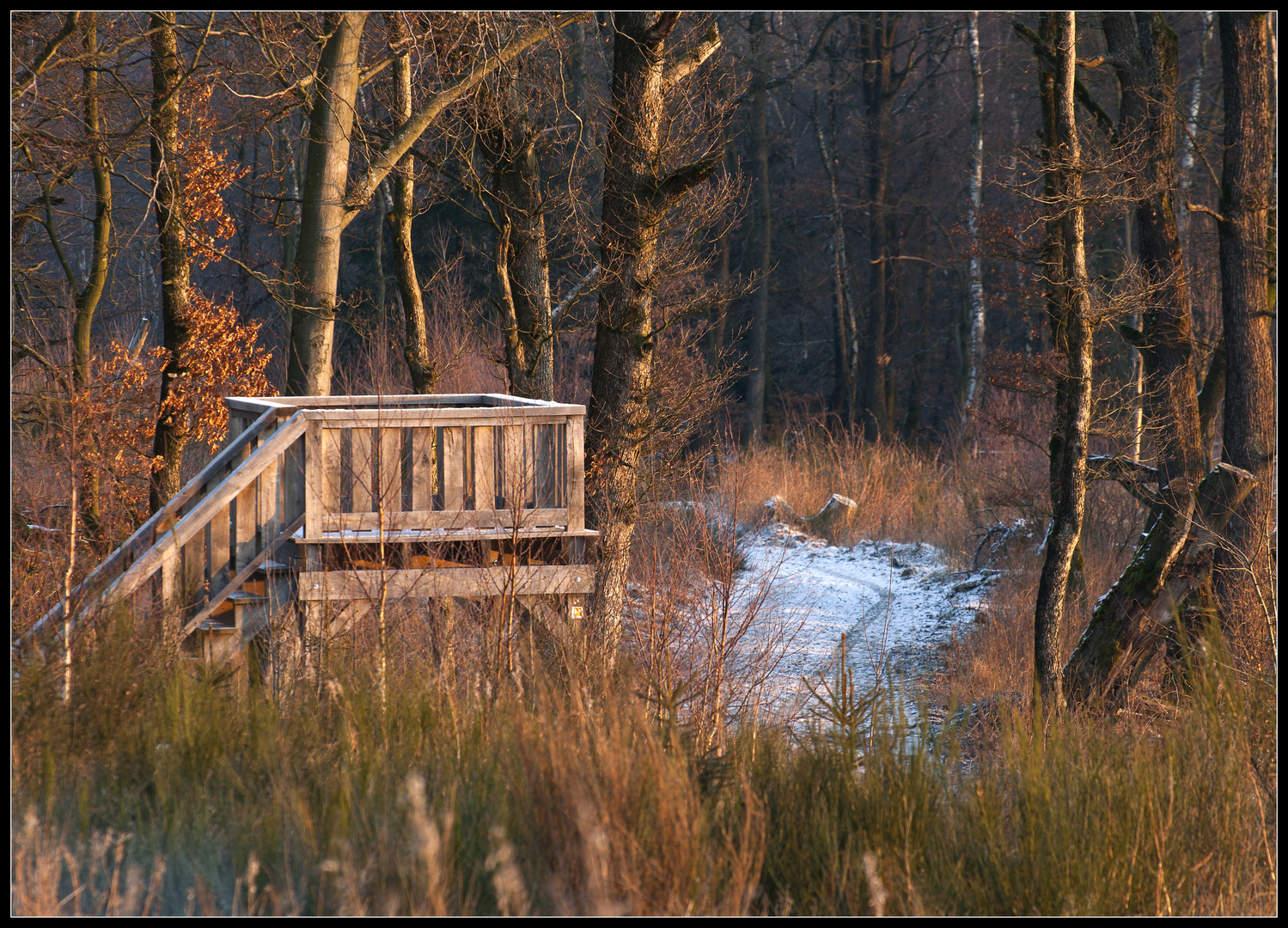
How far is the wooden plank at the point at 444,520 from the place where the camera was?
22.4 ft

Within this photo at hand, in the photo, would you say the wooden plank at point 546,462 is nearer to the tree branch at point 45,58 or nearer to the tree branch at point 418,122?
the tree branch at point 418,122

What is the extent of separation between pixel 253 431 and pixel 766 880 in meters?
5.44

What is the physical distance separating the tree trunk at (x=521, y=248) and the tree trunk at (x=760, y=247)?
13251 mm

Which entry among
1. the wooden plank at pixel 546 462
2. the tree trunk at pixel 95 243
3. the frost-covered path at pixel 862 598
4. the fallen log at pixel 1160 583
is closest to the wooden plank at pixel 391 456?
the wooden plank at pixel 546 462

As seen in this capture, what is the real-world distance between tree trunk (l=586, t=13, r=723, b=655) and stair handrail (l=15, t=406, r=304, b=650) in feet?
9.51

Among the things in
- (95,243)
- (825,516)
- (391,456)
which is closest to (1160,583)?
(391,456)

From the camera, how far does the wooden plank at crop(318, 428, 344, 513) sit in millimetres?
6871

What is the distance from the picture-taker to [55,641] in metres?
4.36

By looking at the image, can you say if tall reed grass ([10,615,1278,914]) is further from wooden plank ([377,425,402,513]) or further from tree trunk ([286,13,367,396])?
tree trunk ([286,13,367,396])

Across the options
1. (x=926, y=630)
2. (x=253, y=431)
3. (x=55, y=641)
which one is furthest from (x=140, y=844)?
(x=926, y=630)

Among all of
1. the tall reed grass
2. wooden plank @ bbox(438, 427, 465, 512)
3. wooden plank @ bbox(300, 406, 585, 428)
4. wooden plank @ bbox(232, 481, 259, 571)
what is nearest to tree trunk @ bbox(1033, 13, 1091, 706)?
the tall reed grass

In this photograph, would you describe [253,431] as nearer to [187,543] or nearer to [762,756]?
[187,543]

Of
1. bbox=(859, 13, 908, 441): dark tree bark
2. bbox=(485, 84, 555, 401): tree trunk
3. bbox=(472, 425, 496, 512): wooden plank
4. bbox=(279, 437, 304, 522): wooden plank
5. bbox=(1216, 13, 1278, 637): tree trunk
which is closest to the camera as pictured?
bbox=(279, 437, 304, 522): wooden plank

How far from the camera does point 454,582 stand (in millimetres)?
7152
